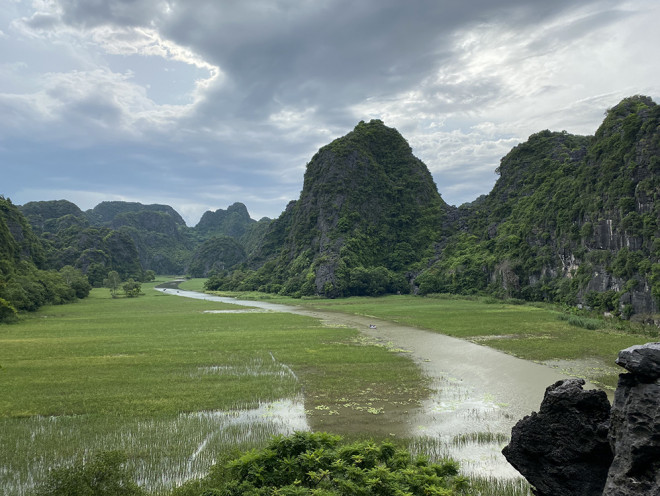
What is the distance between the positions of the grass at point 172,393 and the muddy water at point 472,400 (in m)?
1.22

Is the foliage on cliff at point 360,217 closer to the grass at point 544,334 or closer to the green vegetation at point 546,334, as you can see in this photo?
the green vegetation at point 546,334

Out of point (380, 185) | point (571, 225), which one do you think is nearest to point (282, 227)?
point (380, 185)

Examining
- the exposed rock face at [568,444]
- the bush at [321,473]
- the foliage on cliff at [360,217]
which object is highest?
the foliage on cliff at [360,217]

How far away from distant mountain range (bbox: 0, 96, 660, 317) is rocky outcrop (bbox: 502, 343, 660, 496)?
144ft

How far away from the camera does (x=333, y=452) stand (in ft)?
25.7

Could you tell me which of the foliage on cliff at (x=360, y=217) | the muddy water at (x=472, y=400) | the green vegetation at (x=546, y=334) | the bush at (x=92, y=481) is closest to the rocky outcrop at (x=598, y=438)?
the muddy water at (x=472, y=400)

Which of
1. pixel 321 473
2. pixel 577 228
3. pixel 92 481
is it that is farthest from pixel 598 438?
pixel 577 228

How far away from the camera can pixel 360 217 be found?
109 meters

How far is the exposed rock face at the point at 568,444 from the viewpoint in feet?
21.1

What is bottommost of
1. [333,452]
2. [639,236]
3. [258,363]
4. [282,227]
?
[258,363]

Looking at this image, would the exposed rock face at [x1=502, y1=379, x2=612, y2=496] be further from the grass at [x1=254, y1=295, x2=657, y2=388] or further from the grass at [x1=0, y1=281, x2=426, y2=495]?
the grass at [x1=254, y1=295, x2=657, y2=388]

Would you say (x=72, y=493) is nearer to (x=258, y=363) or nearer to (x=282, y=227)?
(x=258, y=363)

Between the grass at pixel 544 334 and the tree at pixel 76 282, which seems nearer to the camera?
the grass at pixel 544 334

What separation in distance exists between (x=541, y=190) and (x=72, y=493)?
87710 millimetres
